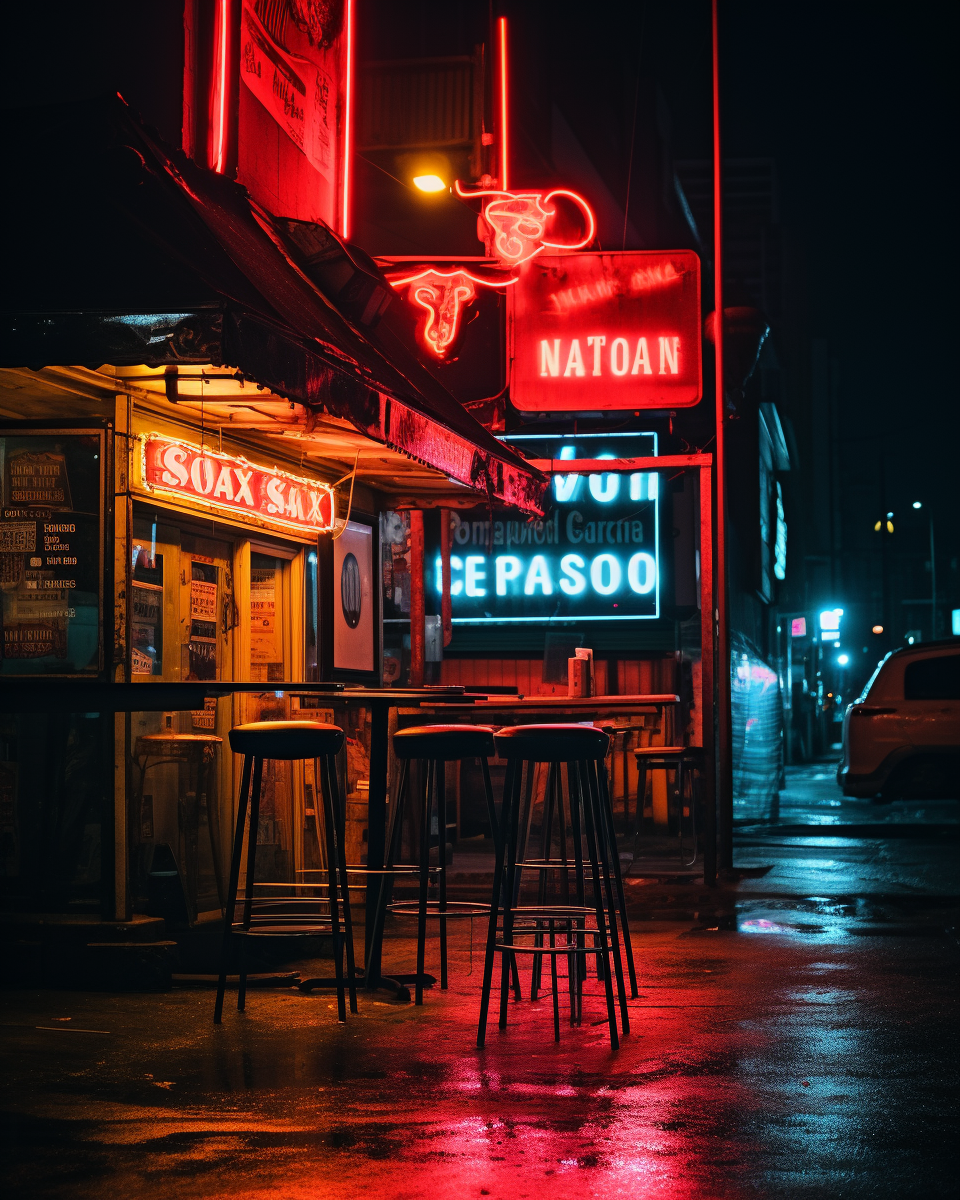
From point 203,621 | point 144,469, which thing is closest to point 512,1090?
point 144,469

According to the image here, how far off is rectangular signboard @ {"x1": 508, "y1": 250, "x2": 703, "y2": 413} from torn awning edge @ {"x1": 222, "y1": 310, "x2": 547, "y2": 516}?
7.43 ft

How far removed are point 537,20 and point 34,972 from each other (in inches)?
630

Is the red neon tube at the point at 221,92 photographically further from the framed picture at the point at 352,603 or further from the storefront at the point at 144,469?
the framed picture at the point at 352,603

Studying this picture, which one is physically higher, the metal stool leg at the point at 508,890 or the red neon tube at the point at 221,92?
the red neon tube at the point at 221,92

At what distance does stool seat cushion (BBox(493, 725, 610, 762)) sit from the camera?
20.1ft

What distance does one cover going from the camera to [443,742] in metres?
6.75

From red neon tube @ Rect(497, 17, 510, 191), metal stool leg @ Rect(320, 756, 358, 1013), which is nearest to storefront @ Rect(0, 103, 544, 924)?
metal stool leg @ Rect(320, 756, 358, 1013)

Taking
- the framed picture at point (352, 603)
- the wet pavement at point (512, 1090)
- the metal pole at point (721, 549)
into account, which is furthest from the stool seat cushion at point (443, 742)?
the metal pole at point (721, 549)

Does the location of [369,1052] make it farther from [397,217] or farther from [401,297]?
[397,217]

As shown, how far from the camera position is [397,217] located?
18.0m

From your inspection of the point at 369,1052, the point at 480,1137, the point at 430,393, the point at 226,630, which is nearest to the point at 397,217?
the point at 430,393

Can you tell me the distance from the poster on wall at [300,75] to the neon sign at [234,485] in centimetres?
195

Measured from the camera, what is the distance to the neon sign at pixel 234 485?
7551 mm

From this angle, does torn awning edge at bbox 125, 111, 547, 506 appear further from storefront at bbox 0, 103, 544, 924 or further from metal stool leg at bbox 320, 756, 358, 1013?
metal stool leg at bbox 320, 756, 358, 1013
